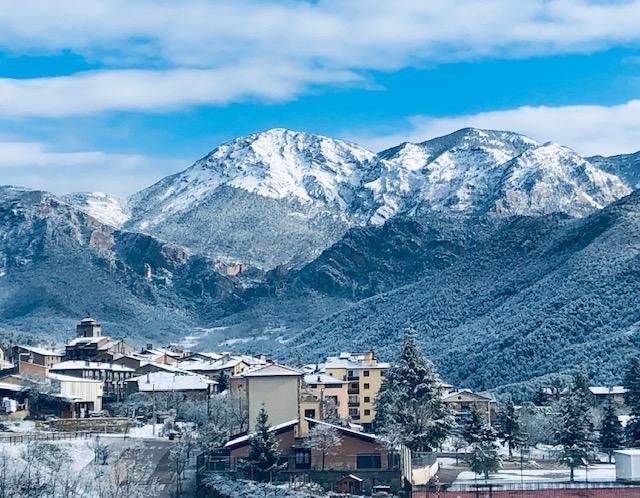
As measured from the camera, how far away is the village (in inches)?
2488

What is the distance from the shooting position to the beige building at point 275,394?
75.9 meters

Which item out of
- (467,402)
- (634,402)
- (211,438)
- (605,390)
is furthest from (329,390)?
(605,390)

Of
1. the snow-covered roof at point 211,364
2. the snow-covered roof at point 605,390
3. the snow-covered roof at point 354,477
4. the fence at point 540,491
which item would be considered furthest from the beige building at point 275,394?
the snow-covered roof at point 605,390

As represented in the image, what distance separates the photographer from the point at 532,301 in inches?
7111

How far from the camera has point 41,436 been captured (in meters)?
68.4

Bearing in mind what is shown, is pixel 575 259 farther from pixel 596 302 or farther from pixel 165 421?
pixel 165 421

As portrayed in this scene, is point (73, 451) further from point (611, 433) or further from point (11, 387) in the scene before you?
point (611, 433)

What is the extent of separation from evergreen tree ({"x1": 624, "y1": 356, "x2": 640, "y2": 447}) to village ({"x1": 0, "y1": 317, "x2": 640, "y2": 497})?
45cm

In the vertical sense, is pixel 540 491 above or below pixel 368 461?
below

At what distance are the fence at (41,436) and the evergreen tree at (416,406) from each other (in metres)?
16.7

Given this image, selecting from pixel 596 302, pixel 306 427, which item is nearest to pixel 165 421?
pixel 306 427

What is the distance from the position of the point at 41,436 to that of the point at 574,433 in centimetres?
3104

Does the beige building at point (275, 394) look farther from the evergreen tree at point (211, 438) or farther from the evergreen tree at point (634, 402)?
the evergreen tree at point (634, 402)

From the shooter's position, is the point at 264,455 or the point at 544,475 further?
the point at 544,475
